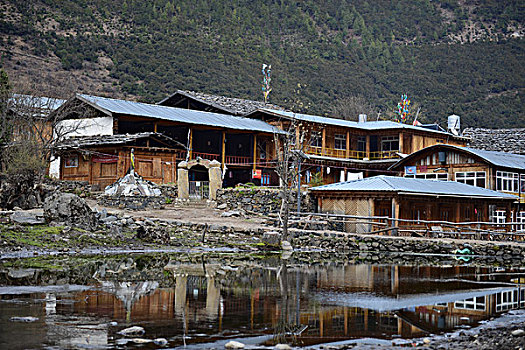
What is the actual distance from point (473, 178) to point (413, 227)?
10.8m

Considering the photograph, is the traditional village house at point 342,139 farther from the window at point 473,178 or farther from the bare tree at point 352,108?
the bare tree at point 352,108

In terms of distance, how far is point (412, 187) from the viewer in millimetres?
38469

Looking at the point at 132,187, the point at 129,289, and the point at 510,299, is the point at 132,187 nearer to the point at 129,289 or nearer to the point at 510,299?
the point at 129,289

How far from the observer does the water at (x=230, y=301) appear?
12703 millimetres

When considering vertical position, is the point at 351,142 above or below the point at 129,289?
above

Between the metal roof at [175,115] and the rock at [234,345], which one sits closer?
the rock at [234,345]

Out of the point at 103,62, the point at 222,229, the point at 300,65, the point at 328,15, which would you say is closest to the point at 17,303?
the point at 222,229

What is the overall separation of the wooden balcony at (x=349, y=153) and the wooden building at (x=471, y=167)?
29.1 feet

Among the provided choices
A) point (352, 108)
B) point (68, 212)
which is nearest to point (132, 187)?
point (68, 212)

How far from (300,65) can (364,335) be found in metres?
95.8

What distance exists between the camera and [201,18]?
113312mm

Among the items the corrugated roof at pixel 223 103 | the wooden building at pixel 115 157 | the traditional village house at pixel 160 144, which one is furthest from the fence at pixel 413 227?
the corrugated roof at pixel 223 103

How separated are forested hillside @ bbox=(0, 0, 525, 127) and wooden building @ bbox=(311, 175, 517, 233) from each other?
40.0 metres

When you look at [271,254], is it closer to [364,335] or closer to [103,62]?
[364,335]
